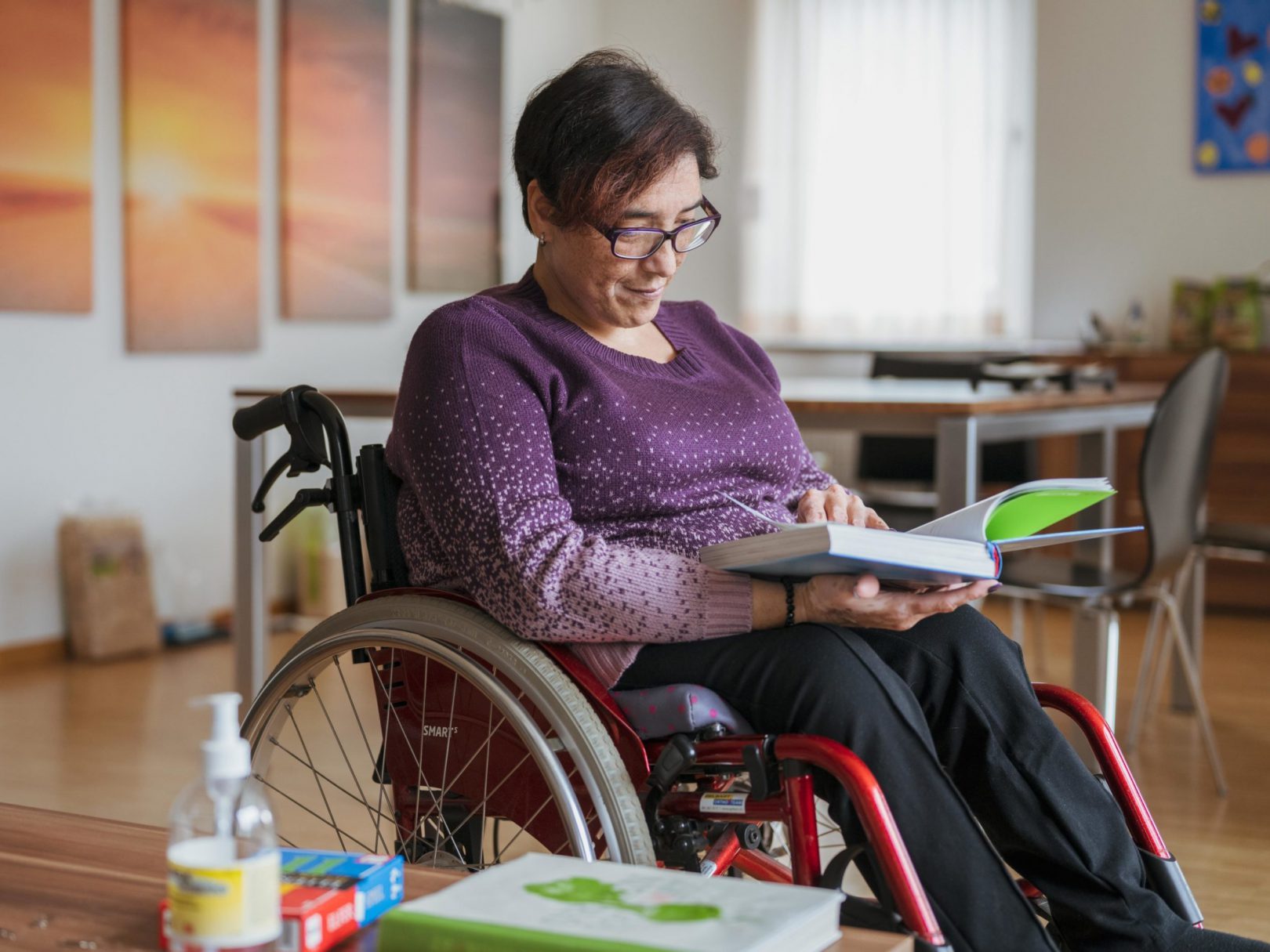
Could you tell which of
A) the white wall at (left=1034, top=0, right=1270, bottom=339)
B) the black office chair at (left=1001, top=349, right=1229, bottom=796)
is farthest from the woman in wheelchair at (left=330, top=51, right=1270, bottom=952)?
the white wall at (left=1034, top=0, right=1270, bottom=339)

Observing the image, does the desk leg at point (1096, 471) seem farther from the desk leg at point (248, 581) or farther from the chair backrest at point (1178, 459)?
the desk leg at point (248, 581)

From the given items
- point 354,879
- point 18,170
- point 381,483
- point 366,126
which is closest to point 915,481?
point 366,126

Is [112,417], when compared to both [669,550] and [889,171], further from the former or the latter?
[669,550]

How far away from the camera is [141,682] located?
12.7ft

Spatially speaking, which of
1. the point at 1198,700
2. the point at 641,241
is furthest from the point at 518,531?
the point at 1198,700

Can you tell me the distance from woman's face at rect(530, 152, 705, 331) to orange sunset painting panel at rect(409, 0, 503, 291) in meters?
3.78

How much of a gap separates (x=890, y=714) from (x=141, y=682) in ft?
9.68

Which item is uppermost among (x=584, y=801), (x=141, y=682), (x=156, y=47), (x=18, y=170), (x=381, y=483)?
(x=156, y=47)

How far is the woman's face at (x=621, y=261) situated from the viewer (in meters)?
1.56

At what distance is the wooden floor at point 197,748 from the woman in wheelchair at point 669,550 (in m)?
0.96

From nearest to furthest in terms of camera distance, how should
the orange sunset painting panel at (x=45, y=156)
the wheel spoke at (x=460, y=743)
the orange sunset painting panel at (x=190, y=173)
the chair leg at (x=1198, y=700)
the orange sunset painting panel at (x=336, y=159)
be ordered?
the wheel spoke at (x=460, y=743), the chair leg at (x=1198, y=700), the orange sunset painting panel at (x=45, y=156), the orange sunset painting panel at (x=190, y=173), the orange sunset painting panel at (x=336, y=159)

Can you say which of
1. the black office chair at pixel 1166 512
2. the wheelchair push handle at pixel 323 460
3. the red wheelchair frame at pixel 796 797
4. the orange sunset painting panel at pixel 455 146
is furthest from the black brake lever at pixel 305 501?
the orange sunset painting panel at pixel 455 146

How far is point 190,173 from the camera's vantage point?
4.38m

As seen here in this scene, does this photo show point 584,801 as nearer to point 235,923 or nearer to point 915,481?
point 235,923
